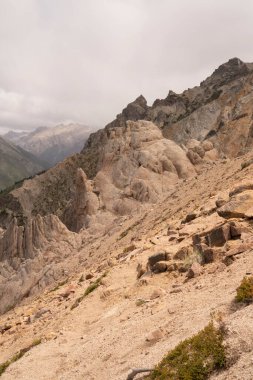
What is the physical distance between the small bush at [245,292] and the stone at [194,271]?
486cm

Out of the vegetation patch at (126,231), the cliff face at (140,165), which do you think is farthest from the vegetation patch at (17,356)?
the cliff face at (140,165)

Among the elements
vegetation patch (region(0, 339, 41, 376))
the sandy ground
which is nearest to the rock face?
the sandy ground

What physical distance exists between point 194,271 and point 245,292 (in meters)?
5.29

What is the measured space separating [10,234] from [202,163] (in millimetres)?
32443

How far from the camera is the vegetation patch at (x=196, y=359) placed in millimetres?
9859

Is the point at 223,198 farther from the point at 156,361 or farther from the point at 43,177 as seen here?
the point at 43,177

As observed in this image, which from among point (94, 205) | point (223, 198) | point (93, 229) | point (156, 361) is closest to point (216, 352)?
point (156, 361)

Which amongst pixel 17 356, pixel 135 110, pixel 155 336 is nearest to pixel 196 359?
pixel 155 336

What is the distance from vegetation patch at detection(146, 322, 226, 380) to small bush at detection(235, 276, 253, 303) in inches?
70.6

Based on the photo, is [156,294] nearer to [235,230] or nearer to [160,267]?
[160,267]

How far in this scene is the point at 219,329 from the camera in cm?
1081

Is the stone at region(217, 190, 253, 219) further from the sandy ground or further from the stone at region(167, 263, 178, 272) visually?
the stone at region(167, 263, 178, 272)

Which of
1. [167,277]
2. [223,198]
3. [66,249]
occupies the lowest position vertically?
[66,249]

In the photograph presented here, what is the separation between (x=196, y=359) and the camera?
10.2 m
